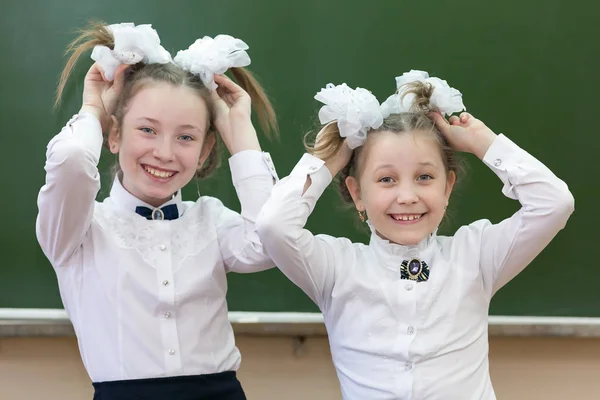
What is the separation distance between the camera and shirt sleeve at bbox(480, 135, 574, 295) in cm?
150

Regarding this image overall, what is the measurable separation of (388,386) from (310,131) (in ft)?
2.81

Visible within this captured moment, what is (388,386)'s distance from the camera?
4.83 ft

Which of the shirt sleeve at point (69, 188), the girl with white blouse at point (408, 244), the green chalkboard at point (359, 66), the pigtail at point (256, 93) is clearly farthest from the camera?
the green chalkboard at point (359, 66)

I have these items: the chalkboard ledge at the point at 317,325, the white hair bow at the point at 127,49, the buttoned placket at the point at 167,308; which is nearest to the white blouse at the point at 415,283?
the buttoned placket at the point at 167,308

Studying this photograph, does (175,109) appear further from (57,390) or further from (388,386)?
(57,390)

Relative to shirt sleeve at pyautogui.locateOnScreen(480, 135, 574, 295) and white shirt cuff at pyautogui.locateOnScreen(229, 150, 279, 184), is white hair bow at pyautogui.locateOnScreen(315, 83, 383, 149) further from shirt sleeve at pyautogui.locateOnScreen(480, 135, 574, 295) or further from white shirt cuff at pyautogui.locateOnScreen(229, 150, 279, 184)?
shirt sleeve at pyautogui.locateOnScreen(480, 135, 574, 295)

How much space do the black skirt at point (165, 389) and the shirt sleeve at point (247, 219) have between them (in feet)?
1.00

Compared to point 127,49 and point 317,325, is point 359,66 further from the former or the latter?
point 317,325

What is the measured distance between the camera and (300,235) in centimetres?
151

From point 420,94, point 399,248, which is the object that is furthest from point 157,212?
point 420,94

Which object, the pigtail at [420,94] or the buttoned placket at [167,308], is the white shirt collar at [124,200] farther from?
the pigtail at [420,94]

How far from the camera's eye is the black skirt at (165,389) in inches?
57.2

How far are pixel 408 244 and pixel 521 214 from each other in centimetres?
29

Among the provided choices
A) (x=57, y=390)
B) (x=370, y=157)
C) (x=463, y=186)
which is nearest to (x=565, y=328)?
(x=463, y=186)
